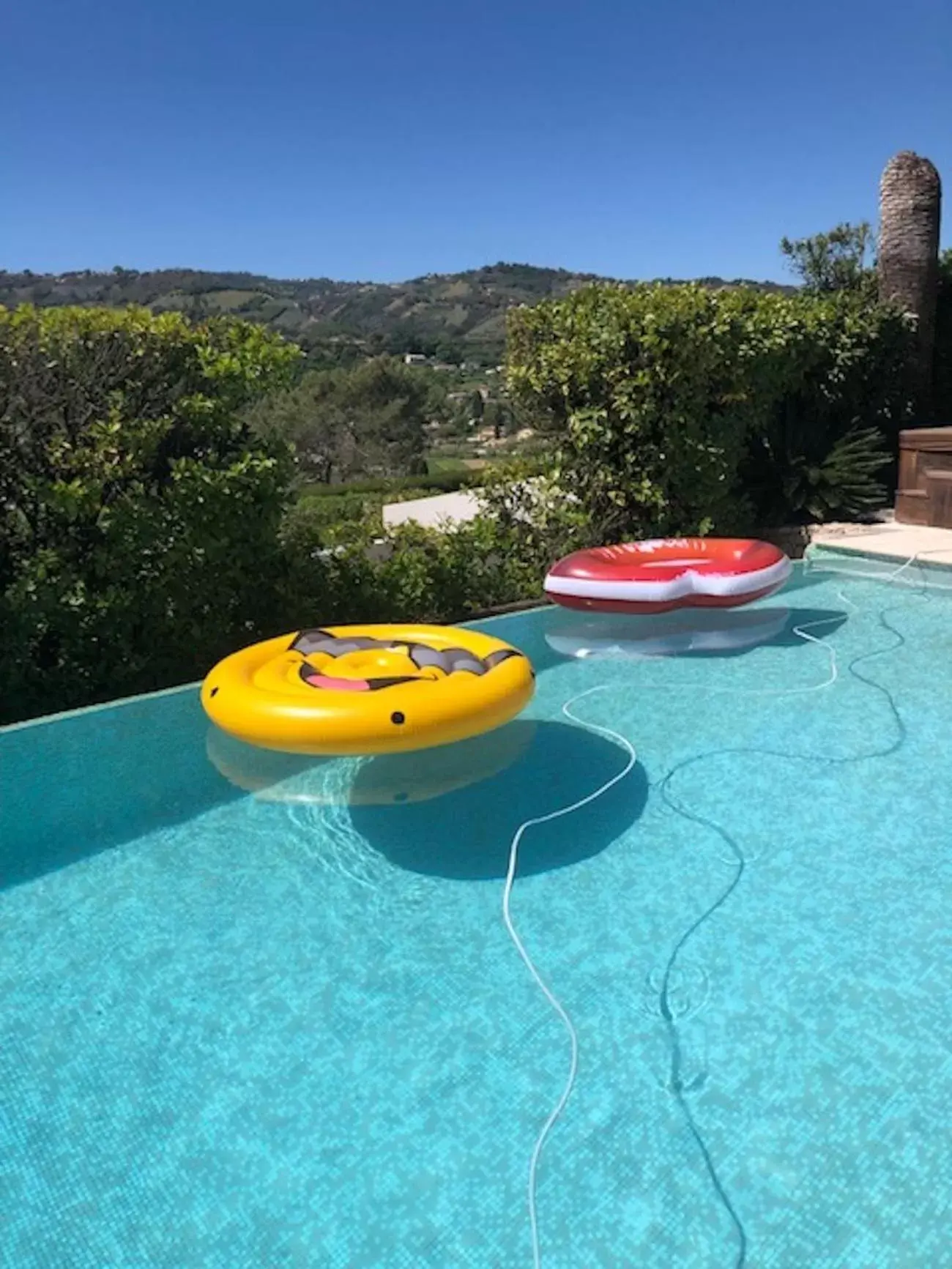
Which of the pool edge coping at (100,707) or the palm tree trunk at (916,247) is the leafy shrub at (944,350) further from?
the pool edge coping at (100,707)

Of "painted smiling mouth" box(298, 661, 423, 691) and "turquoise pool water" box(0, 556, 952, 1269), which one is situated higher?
"painted smiling mouth" box(298, 661, 423, 691)

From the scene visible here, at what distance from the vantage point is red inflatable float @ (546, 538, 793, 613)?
6270 millimetres

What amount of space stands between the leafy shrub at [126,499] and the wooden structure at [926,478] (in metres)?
6.64

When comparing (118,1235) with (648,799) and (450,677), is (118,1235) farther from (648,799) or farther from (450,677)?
(648,799)

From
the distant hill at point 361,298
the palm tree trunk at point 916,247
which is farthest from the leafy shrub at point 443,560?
the distant hill at point 361,298

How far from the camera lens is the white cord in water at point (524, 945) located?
2.48 meters

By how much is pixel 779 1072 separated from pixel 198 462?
15.1 ft

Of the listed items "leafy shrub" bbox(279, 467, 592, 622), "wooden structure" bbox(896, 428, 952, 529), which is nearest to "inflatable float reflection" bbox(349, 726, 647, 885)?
"leafy shrub" bbox(279, 467, 592, 622)

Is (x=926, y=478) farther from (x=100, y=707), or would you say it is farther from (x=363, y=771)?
(x=100, y=707)

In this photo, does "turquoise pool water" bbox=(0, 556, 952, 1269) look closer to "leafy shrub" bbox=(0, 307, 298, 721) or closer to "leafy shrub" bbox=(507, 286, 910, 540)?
"leafy shrub" bbox=(0, 307, 298, 721)

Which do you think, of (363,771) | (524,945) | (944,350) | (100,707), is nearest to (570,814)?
(524,945)

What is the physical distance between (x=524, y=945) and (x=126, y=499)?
3.48 meters

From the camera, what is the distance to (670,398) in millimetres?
8125

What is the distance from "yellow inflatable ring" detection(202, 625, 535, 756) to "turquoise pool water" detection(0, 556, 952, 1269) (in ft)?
1.81
